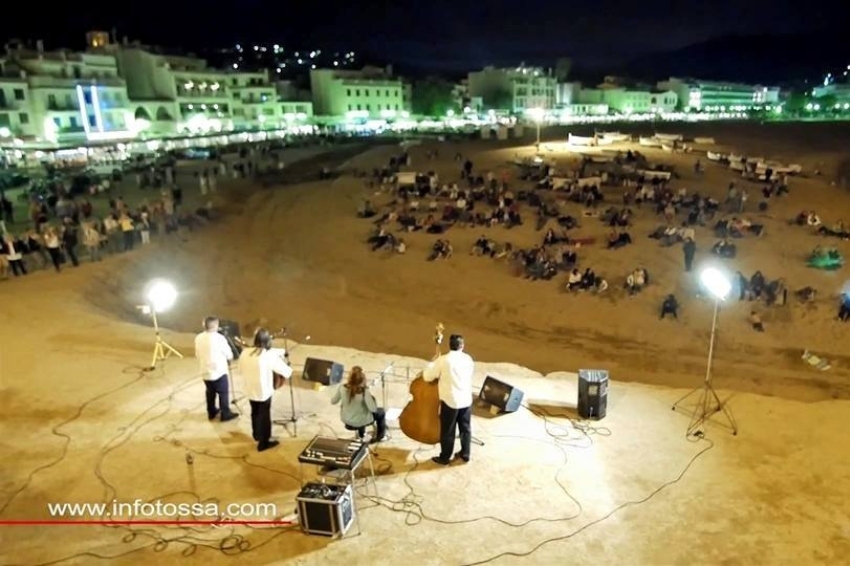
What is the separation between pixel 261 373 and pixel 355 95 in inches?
3395

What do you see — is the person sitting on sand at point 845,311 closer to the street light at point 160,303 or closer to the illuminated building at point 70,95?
the street light at point 160,303

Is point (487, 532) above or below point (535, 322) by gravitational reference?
above

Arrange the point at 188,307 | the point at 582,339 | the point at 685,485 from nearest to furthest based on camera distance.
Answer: the point at 685,485
the point at 582,339
the point at 188,307

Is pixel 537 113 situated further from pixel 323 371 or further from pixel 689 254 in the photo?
pixel 323 371

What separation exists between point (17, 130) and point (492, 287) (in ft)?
154

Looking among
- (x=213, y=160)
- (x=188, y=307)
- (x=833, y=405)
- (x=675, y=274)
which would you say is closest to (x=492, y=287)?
(x=675, y=274)

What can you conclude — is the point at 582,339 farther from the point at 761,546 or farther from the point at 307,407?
the point at 761,546

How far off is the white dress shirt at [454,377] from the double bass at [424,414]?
0.84 feet

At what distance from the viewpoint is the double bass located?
727cm

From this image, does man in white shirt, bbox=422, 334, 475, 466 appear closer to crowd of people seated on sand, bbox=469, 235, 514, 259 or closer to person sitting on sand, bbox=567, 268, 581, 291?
person sitting on sand, bbox=567, 268, 581, 291

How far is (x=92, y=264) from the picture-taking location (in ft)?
58.8

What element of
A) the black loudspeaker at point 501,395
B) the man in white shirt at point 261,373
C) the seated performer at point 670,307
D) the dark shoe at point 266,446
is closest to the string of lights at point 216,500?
the dark shoe at point 266,446

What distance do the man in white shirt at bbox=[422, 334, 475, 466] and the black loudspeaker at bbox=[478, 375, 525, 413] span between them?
4.69ft

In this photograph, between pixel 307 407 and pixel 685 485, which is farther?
pixel 307 407
